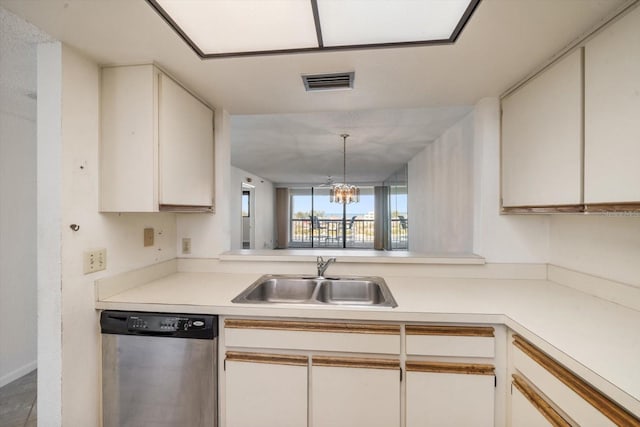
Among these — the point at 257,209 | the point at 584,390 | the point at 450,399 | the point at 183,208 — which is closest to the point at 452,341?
the point at 450,399

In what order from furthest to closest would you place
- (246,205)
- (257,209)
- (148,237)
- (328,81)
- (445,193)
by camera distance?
1. (257,209)
2. (246,205)
3. (445,193)
4. (148,237)
5. (328,81)

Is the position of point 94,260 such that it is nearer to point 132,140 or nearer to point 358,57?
point 132,140

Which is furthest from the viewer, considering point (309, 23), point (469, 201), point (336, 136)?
point (336, 136)

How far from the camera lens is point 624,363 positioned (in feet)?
2.53

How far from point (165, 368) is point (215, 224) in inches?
38.1

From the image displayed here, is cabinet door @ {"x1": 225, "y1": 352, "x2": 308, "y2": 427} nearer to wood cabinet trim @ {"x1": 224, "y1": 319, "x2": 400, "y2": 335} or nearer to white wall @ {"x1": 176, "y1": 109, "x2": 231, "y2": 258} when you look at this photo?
wood cabinet trim @ {"x1": 224, "y1": 319, "x2": 400, "y2": 335}

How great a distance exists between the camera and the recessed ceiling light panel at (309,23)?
962mm

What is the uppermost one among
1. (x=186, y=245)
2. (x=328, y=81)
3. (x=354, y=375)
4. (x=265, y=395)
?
(x=328, y=81)

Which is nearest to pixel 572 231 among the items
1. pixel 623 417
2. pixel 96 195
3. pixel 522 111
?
pixel 522 111

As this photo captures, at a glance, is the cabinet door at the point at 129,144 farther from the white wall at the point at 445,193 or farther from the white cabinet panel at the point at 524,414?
the white wall at the point at 445,193

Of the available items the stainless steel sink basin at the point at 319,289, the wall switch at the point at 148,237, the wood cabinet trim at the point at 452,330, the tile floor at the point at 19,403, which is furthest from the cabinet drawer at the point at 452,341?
the tile floor at the point at 19,403

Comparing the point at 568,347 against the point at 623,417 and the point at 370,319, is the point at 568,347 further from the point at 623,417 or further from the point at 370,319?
the point at 370,319

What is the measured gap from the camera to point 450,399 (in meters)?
1.16

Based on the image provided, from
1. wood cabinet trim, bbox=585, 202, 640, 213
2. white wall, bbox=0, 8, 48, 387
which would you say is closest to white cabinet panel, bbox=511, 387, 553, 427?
wood cabinet trim, bbox=585, 202, 640, 213
